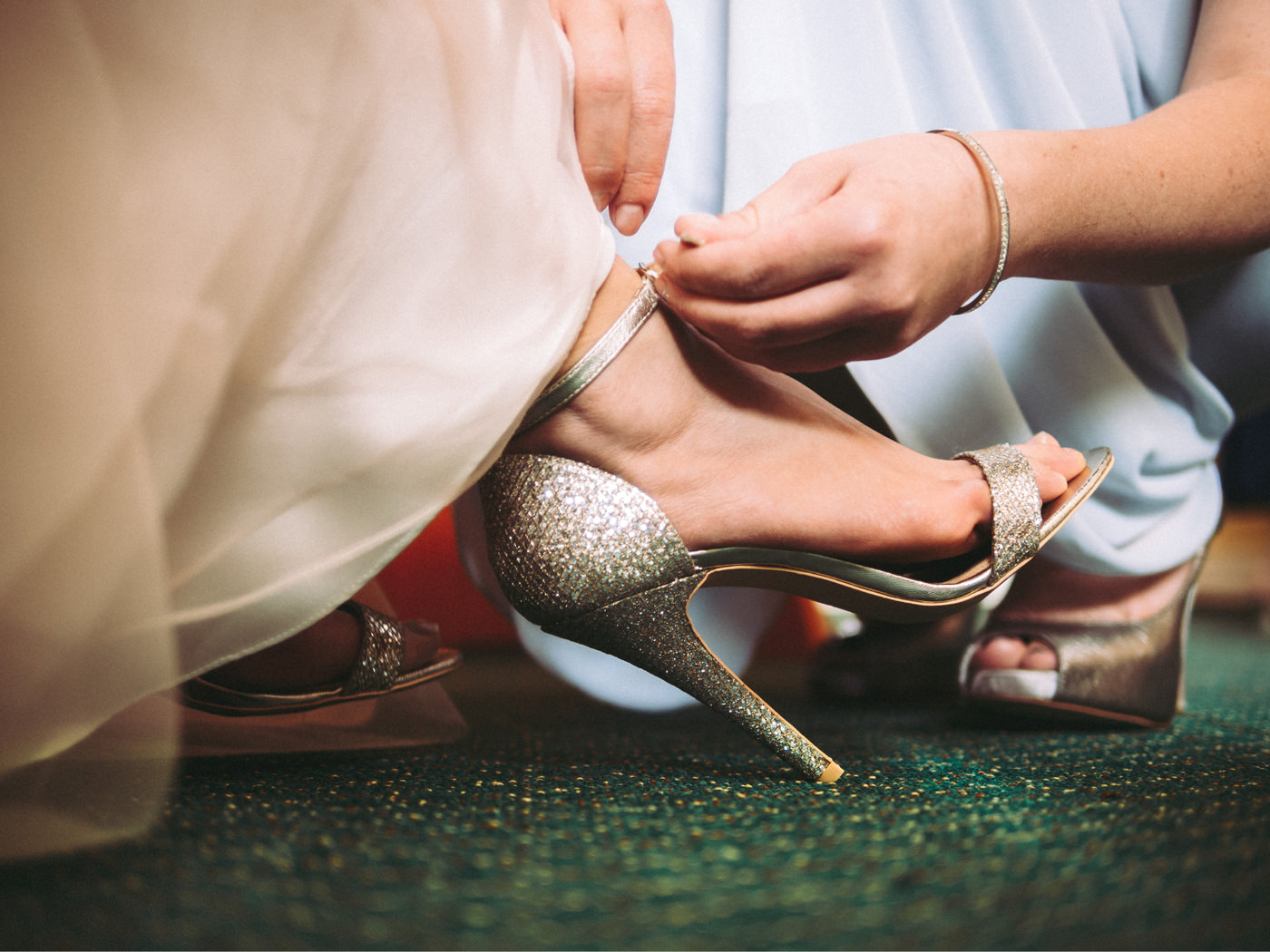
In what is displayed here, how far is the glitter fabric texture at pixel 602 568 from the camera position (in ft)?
1.43

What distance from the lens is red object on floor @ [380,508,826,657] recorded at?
50.8 inches

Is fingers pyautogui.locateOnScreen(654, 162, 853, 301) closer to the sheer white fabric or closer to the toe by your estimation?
the sheer white fabric

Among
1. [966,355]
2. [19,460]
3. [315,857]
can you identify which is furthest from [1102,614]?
[19,460]

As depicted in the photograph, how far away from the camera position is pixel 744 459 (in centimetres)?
47

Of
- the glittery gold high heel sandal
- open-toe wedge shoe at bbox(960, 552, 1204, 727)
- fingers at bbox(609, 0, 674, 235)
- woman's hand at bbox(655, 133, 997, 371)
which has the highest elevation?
fingers at bbox(609, 0, 674, 235)

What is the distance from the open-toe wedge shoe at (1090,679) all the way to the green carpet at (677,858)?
11 cm

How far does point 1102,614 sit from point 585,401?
0.51 meters

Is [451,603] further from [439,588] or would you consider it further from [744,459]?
[744,459]

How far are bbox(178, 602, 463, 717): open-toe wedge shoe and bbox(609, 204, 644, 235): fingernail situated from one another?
30cm

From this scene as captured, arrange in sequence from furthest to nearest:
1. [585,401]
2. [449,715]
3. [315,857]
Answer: [449,715], [585,401], [315,857]

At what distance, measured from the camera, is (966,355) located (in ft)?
1.98

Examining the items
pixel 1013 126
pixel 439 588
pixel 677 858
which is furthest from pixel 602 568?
pixel 439 588

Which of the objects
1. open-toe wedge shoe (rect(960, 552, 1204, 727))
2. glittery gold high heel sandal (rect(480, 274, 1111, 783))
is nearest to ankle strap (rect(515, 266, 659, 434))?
glittery gold high heel sandal (rect(480, 274, 1111, 783))

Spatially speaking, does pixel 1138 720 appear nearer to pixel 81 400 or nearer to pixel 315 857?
pixel 315 857
